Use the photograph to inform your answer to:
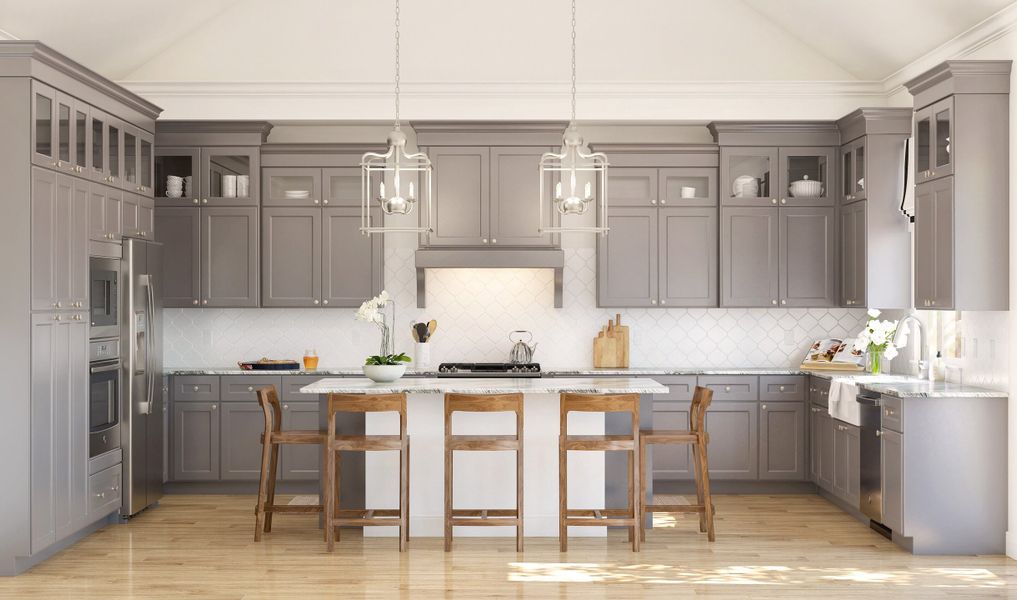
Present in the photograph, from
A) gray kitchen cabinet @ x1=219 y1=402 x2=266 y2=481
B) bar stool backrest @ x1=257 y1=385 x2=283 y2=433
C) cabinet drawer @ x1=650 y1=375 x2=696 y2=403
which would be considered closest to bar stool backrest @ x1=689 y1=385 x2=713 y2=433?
cabinet drawer @ x1=650 y1=375 x2=696 y2=403

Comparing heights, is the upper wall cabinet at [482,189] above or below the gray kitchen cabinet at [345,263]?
above

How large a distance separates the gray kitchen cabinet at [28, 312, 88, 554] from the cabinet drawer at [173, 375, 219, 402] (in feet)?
5.14

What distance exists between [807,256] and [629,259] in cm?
144

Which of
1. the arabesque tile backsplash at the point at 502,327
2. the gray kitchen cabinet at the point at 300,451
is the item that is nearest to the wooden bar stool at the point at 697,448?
the arabesque tile backsplash at the point at 502,327

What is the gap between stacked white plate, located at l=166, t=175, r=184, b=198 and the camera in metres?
7.16

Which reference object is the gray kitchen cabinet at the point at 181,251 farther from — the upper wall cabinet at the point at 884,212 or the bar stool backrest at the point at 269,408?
the upper wall cabinet at the point at 884,212

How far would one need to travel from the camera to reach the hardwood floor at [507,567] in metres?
4.54

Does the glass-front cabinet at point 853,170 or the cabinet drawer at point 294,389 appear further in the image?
the cabinet drawer at point 294,389

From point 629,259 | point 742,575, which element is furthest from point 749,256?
point 742,575

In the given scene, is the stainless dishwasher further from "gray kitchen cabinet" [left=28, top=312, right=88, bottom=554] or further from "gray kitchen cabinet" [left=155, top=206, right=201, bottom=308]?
"gray kitchen cabinet" [left=155, top=206, right=201, bottom=308]

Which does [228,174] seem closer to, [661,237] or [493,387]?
[493,387]

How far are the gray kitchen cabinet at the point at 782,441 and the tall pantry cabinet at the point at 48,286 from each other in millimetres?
4760

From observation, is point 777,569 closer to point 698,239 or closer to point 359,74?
point 698,239

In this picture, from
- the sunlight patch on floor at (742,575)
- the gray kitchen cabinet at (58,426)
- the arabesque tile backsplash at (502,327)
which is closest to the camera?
the sunlight patch on floor at (742,575)
